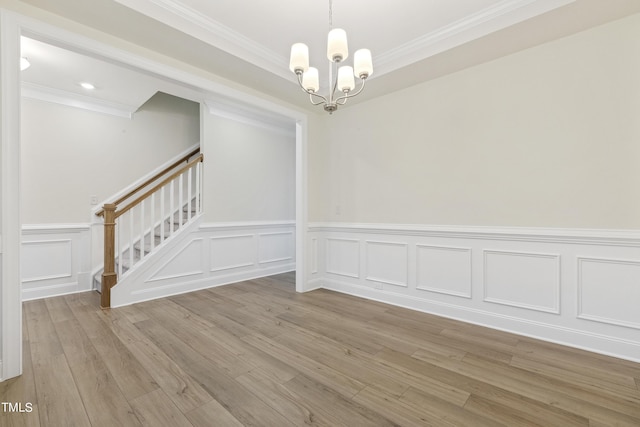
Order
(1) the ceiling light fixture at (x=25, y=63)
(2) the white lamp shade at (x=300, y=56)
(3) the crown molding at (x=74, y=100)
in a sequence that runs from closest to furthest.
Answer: (2) the white lamp shade at (x=300, y=56), (1) the ceiling light fixture at (x=25, y=63), (3) the crown molding at (x=74, y=100)

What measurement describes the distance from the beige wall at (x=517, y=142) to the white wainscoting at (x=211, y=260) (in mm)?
1882

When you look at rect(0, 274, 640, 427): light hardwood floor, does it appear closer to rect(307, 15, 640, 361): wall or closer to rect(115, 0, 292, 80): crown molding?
rect(307, 15, 640, 361): wall

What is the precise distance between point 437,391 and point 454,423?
0.28 meters

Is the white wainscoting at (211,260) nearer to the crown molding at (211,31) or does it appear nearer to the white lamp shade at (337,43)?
the crown molding at (211,31)

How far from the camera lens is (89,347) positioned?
233 centimetres

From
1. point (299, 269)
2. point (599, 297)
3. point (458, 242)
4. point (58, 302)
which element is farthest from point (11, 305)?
point (599, 297)

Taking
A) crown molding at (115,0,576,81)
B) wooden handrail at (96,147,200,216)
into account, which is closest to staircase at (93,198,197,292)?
wooden handrail at (96,147,200,216)

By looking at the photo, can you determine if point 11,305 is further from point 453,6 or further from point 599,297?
point 599,297

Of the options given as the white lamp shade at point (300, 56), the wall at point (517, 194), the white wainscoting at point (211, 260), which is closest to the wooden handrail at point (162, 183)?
the white wainscoting at point (211, 260)

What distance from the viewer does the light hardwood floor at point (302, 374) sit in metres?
1.58

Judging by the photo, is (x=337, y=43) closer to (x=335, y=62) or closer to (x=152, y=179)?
(x=335, y=62)

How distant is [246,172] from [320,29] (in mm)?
2615

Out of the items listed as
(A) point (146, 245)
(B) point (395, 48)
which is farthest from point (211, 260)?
(B) point (395, 48)

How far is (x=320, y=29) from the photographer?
261cm
